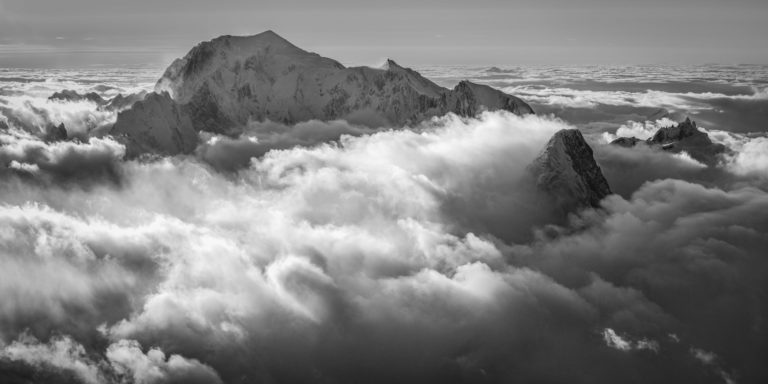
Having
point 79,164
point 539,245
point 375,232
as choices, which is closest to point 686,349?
point 539,245

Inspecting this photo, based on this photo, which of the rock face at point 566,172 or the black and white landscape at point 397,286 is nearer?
the black and white landscape at point 397,286

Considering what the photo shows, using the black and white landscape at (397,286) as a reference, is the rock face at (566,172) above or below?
above

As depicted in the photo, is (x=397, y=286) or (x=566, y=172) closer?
(x=397, y=286)

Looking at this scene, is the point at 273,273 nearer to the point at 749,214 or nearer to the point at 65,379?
the point at 65,379

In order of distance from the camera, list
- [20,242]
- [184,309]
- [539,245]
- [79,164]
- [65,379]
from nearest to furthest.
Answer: [65,379], [184,309], [20,242], [539,245], [79,164]

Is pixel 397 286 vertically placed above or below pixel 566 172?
below

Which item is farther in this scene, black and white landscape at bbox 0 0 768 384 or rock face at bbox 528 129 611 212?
rock face at bbox 528 129 611 212

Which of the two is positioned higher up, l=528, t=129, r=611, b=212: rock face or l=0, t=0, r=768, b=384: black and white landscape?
l=528, t=129, r=611, b=212: rock face

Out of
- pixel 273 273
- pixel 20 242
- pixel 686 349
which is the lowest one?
pixel 686 349
